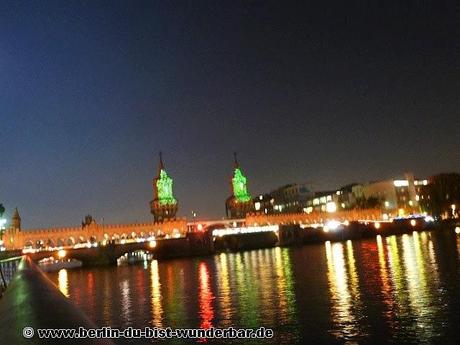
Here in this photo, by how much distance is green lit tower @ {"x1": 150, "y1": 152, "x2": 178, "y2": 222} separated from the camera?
18450 cm

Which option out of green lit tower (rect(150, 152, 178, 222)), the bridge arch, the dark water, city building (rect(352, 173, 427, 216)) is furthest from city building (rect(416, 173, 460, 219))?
the dark water

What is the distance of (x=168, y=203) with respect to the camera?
18525 cm

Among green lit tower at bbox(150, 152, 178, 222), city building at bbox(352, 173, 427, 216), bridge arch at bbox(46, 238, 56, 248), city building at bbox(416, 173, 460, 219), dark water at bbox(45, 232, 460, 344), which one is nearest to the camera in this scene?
dark water at bbox(45, 232, 460, 344)

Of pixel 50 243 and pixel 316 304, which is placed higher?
pixel 50 243

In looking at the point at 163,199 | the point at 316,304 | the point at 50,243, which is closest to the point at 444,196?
the point at 163,199

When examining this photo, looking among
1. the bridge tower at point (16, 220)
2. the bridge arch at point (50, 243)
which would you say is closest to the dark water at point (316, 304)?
the bridge arch at point (50, 243)

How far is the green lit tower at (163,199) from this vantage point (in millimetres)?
184500

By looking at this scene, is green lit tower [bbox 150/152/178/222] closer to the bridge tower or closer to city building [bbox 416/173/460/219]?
the bridge tower

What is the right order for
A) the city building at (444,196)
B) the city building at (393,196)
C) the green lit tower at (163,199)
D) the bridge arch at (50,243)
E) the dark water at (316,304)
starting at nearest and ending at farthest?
the dark water at (316,304) < the bridge arch at (50,243) < the city building at (444,196) < the city building at (393,196) < the green lit tower at (163,199)

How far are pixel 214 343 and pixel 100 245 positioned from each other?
3799 inches

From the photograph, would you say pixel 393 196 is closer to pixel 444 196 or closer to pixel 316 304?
pixel 444 196

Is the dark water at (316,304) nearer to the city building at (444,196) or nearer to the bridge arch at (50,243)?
the bridge arch at (50,243)

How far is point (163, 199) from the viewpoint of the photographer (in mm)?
185500

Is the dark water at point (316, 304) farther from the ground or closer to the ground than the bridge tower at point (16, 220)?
closer to the ground
